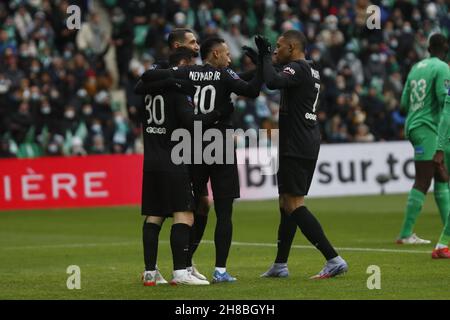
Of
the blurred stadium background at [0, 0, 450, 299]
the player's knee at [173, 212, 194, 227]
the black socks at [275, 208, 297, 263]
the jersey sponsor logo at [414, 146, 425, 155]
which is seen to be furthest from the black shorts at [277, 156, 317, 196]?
the jersey sponsor logo at [414, 146, 425, 155]

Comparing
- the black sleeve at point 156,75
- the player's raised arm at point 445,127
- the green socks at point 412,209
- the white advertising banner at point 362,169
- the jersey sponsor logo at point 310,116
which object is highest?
the black sleeve at point 156,75

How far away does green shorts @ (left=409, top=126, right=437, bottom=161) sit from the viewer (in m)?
15.5

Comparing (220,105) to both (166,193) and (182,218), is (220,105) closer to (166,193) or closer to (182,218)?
(166,193)

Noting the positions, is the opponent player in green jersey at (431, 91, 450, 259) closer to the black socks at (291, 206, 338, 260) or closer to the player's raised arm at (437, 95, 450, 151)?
the player's raised arm at (437, 95, 450, 151)

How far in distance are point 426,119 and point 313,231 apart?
14.7 ft

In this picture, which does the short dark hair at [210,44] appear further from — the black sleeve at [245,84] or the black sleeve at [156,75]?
the black sleeve at [156,75]

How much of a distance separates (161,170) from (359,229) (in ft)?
27.1

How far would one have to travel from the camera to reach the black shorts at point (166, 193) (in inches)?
442

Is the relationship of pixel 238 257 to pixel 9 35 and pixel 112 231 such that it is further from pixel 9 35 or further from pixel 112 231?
pixel 9 35

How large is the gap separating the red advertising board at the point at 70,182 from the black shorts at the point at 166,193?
47.0 ft

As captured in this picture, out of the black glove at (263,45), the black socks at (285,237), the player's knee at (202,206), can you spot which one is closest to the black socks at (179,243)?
the player's knee at (202,206)

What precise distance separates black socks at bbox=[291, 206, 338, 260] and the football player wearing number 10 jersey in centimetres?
66

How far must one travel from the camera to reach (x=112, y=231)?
65.2ft

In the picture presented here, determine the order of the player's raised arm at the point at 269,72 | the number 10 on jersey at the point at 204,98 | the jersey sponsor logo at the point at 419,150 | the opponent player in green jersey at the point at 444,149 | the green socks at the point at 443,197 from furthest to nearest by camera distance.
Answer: the green socks at the point at 443,197, the jersey sponsor logo at the point at 419,150, the opponent player in green jersey at the point at 444,149, the number 10 on jersey at the point at 204,98, the player's raised arm at the point at 269,72
